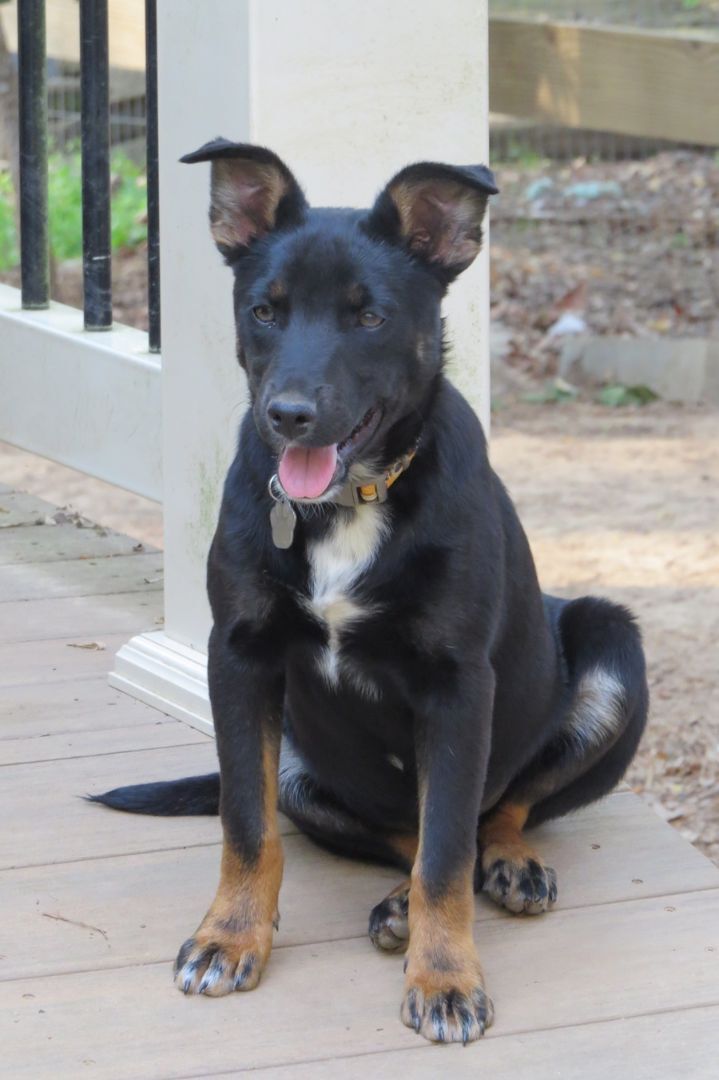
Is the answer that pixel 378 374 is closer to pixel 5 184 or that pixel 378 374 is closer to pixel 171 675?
pixel 171 675

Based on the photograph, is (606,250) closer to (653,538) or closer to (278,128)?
(653,538)

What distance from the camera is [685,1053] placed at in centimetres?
246

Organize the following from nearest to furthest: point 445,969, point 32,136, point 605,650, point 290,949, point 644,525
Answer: point 445,969 < point 290,949 < point 605,650 < point 32,136 < point 644,525

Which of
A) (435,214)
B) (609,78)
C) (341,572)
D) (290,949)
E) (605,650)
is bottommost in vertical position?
(290,949)

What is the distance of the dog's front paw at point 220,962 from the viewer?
2.64 m

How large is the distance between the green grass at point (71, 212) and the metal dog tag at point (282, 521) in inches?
285

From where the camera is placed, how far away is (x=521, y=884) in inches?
115

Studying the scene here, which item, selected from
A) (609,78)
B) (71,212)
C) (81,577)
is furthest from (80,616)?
(71,212)

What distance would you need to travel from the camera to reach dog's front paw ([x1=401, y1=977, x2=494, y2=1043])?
2508 millimetres

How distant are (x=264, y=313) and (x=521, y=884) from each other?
113 centimetres

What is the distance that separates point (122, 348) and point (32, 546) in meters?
0.83

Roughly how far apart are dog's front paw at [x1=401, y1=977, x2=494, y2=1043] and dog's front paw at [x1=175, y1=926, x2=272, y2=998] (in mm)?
270

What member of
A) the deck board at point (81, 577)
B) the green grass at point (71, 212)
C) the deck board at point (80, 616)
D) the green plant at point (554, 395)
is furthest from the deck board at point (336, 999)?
the green grass at point (71, 212)

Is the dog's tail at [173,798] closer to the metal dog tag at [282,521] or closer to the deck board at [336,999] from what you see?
the deck board at [336,999]
